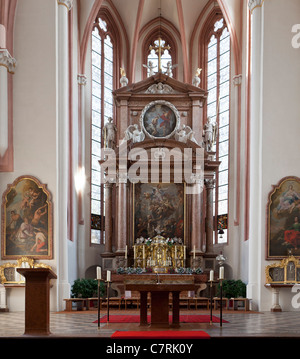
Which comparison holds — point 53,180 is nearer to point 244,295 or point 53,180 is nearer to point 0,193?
point 0,193

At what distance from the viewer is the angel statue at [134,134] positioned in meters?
21.5

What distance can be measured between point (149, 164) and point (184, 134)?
169 cm

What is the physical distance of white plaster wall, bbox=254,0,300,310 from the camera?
16.9 meters

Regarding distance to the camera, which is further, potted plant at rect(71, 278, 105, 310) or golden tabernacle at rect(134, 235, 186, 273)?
golden tabernacle at rect(134, 235, 186, 273)

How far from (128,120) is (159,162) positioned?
7.12 feet

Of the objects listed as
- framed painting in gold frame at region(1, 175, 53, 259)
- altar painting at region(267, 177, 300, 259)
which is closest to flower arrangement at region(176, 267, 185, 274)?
altar painting at region(267, 177, 300, 259)

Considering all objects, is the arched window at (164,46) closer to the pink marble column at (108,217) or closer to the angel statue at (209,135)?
the angel statue at (209,135)

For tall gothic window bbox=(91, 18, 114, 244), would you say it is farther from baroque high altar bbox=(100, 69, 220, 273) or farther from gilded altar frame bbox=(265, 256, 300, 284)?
gilded altar frame bbox=(265, 256, 300, 284)

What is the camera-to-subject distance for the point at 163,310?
1072 centimetres

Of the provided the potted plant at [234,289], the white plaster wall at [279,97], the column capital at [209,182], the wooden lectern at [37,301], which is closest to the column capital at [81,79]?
the column capital at [209,182]

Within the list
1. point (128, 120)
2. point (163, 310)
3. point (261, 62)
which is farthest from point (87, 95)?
point (163, 310)

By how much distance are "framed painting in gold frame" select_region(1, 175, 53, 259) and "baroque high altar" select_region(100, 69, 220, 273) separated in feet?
14.4

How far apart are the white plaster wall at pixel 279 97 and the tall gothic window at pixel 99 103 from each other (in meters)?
8.23

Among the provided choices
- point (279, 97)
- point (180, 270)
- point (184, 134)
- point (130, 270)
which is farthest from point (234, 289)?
point (279, 97)
